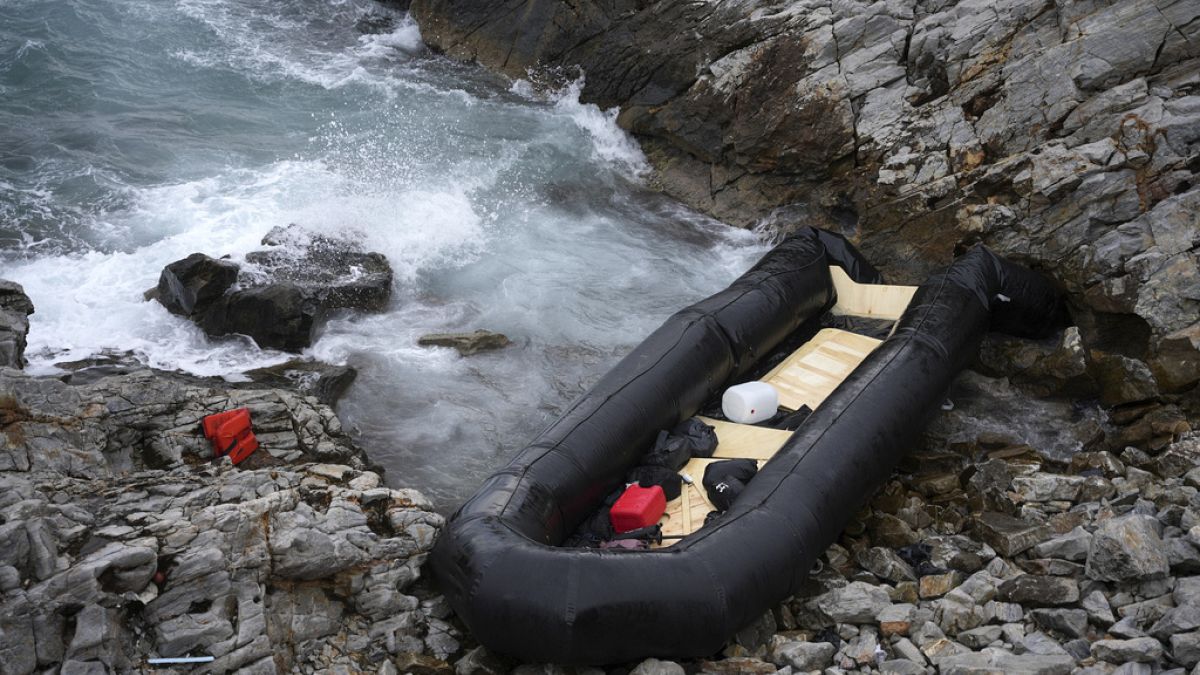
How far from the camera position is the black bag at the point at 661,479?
19.3 feet

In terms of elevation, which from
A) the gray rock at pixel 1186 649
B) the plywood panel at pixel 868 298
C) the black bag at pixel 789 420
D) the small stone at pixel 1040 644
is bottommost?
the small stone at pixel 1040 644

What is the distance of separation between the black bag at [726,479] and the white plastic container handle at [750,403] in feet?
2.02

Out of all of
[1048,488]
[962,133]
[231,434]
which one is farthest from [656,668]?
[962,133]

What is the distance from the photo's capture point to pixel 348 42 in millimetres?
14648

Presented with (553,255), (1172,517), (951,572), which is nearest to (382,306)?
(553,255)

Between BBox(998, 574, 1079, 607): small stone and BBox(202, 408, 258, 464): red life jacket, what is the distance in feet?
15.1

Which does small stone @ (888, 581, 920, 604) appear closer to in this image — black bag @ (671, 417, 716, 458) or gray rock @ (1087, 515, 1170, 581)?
gray rock @ (1087, 515, 1170, 581)

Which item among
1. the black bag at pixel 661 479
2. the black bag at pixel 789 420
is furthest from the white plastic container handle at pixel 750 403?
the black bag at pixel 661 479

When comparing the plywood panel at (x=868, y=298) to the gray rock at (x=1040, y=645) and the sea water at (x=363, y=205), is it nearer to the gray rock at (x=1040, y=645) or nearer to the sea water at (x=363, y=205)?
the sea water at (x=363, y=205)

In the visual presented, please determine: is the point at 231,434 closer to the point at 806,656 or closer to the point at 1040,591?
the point at 806,656

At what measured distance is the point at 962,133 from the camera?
336 inches

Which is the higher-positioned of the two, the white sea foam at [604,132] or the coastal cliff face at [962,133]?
the coastal cliff face at [962,133]

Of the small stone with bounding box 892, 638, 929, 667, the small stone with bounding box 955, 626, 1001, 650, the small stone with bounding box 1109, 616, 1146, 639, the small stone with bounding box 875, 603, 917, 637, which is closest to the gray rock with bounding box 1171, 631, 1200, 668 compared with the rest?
the small stone with bounding box 1109, 616, 1146, 639

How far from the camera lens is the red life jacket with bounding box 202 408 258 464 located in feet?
19.7
